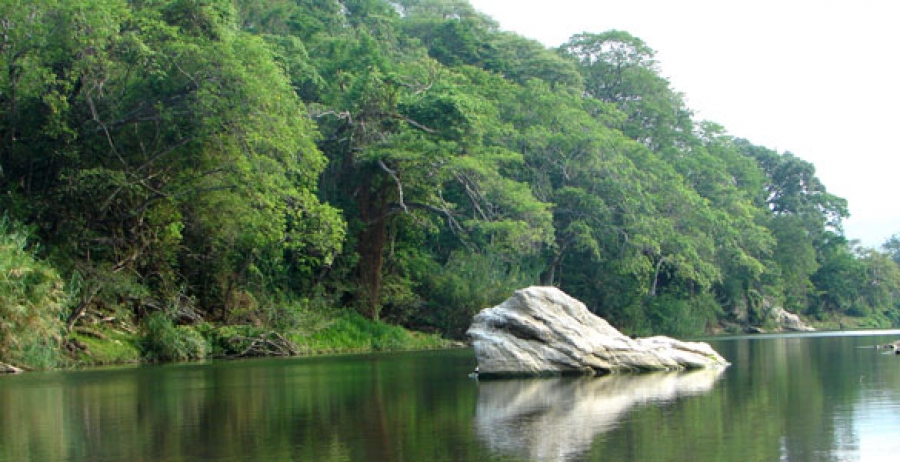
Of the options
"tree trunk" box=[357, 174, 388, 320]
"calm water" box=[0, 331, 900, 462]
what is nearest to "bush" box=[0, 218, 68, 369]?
"calm water" box=[0, 331, 900, 462]

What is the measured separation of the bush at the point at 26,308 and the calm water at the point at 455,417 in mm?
1688

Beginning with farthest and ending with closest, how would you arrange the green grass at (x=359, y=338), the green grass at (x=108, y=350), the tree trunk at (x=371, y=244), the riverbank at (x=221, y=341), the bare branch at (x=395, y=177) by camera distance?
1. the tree trunk at (x=371, y=244)
2. the bare branch at (x=395, y=177)
3. the green grass at (x=359, y=338)
4. the riverbank at (x=221, y=341)
5. the green grass at (x=108, y=350)

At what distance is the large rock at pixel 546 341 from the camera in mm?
19484

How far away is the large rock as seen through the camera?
1948cm

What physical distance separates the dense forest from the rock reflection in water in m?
11.9

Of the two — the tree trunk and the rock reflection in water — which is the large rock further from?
the tree trunk

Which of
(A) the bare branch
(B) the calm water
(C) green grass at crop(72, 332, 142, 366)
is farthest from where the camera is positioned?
(A) the bare branch

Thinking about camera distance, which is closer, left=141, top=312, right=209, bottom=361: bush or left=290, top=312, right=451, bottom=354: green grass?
left=141, top=312, right=209, bottom=361: bush

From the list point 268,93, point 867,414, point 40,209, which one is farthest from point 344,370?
point 867,414

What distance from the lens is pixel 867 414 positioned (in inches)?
464

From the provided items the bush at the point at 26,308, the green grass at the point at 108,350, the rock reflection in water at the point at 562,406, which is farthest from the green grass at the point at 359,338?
the rock reflection in water at the point at 562,406

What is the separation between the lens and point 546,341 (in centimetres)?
1978

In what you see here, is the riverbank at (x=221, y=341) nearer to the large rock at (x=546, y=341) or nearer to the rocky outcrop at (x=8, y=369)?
the rocky outcrop at (x=8, y=369)

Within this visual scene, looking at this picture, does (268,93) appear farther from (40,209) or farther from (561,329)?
(561,329)
